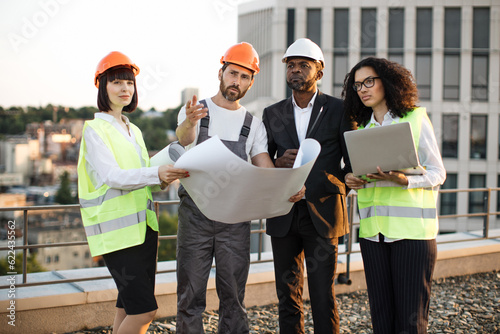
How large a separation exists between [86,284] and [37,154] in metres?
97.5

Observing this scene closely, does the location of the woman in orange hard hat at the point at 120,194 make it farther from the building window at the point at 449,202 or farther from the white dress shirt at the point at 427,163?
the building window at the point at 449,202

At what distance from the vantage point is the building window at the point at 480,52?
2941 centimetres

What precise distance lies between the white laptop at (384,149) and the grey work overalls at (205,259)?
0.73 meters

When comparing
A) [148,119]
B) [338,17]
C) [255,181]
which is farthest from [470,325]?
[148,119]

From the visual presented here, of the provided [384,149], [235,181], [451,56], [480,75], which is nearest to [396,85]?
[384,149]

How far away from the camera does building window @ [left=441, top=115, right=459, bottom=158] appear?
2964cm

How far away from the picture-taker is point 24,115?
80.5 meters

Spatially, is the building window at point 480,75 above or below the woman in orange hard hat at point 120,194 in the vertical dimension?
above

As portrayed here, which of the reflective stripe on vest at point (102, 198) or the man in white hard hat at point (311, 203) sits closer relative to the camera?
the reflective stripe on vest at point (102, 198)

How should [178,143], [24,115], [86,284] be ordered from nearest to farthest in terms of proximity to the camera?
1. [178,143]
2. [86,284]
3. [24,115]

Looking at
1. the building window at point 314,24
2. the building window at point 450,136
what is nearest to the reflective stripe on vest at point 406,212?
the building window at point 314,24

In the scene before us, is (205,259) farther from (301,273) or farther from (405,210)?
(405,210)

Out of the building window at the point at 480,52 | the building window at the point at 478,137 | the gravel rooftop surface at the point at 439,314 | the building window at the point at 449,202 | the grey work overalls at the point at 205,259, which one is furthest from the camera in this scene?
the building window at the point at 478,137

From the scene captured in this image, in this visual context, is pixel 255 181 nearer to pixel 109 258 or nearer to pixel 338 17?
pixel 109 258
